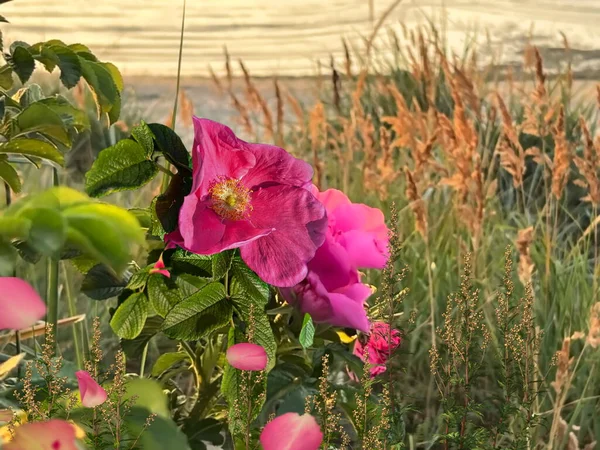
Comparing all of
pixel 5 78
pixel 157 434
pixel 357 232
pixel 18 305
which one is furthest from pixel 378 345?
pixel 18 305

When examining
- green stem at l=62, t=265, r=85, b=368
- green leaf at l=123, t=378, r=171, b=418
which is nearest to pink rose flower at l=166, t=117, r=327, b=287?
green leaf at l=123, t=378, r=171, b=418

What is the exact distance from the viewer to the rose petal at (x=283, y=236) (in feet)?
2.64

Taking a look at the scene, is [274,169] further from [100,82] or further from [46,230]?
[46,230]

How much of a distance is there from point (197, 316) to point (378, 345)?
0.24 m

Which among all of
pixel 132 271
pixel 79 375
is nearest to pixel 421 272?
pixel 132 271

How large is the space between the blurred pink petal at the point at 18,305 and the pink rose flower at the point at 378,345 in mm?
454

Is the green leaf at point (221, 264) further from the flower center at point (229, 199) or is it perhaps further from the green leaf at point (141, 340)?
the green leaf at point (141, 340)

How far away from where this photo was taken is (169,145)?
81 centimetres

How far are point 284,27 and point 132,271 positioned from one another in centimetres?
488

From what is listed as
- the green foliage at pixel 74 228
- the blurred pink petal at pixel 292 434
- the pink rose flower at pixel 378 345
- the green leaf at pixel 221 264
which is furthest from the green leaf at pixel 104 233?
the pink rose flower at pixel 378 345

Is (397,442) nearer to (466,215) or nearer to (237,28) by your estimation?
(466,215)

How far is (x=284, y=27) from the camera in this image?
5.76 meters

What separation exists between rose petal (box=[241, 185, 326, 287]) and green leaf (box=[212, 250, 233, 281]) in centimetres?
2

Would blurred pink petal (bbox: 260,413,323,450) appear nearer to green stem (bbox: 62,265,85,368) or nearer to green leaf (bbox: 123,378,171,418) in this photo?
green leaf (bbox: 123,378,171,418)
